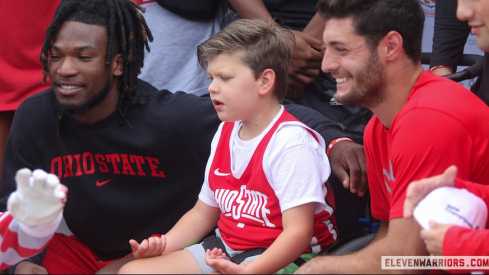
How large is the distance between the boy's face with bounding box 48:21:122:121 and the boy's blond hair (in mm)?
566

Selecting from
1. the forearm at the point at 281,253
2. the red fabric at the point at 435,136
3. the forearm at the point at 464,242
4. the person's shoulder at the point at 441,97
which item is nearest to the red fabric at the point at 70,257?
the forearm at the point at 281,253

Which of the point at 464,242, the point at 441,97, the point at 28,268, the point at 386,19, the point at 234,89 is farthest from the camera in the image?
the point at 28,268

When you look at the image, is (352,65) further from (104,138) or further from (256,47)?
(104,138)

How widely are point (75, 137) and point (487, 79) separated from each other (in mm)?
1795

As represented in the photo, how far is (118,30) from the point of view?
334cm

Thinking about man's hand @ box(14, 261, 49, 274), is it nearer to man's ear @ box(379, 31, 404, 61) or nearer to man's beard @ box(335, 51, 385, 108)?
man's beard @ box(335, 51, 385, 108)

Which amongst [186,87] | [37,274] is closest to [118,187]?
[37,274]

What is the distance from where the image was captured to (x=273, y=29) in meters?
2.89

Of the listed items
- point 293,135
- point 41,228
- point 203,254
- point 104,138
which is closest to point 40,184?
point 41,228

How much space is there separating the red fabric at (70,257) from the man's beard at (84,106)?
57 centimetres

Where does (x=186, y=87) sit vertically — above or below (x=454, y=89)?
below

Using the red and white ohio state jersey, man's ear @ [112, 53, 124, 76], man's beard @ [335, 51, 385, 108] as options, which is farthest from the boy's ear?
man's ear @ [112, 53, 124, 76]

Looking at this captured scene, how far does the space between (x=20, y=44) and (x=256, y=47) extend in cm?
146

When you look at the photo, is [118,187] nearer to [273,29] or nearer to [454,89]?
[273,29]
